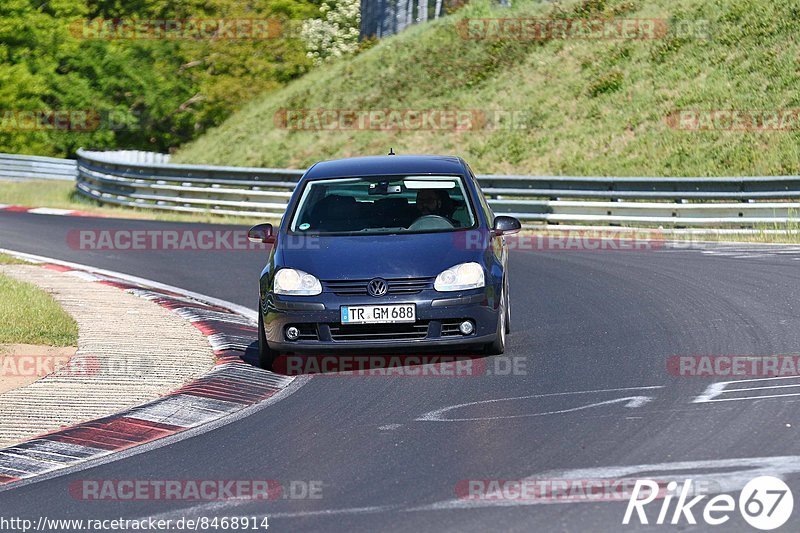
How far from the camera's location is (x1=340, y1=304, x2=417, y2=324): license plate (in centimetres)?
948

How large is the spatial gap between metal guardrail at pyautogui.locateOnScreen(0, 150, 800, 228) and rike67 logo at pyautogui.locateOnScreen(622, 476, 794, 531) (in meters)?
14.9

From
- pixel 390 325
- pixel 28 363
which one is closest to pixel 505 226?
pixel 390 325

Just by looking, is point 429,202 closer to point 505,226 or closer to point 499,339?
point 505,226

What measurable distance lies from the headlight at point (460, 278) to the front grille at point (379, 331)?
1.05ft

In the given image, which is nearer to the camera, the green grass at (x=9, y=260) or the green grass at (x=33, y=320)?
the green grass at (x=33, y=320)

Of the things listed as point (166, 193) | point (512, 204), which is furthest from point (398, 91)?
point (512, 204)

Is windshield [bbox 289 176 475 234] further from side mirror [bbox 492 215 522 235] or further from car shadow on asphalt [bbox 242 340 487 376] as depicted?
car shadow on asphalt [bbox 242 340 487 376]

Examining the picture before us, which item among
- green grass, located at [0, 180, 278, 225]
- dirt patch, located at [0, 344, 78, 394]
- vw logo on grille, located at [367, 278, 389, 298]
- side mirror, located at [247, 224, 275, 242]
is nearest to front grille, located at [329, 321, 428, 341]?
vw logo on grille, located at [367, 278, 389, 298]

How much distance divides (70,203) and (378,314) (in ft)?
77.4

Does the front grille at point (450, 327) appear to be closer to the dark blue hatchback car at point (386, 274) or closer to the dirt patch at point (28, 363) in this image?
the dark blue hatchback car at point (386, 274)

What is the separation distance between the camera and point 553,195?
24.2 metres

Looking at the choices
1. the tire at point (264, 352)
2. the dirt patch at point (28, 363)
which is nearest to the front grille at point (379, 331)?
the tire at point (264, 352)

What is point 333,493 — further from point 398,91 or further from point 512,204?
point 398,91

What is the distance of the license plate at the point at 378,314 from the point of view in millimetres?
9477
